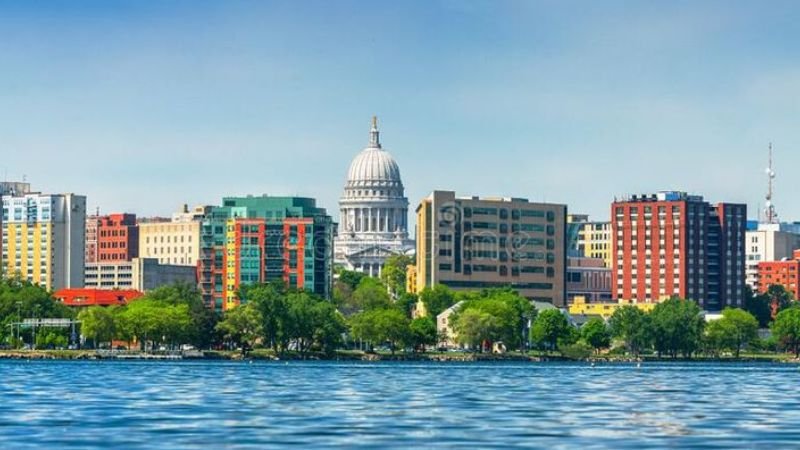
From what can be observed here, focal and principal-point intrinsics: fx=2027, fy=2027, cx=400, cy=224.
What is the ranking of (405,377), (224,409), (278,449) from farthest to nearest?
1. (405,377)
2. (224,409)
3. (278,449)

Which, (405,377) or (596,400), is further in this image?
(405,377)

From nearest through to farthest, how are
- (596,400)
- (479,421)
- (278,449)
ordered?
(278,449), (479,421), (596,400)

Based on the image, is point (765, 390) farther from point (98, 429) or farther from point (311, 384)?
point (98, 429)

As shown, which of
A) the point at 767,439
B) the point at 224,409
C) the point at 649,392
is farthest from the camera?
the point at 649,392

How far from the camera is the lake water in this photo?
228 feet

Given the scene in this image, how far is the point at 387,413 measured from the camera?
279ft

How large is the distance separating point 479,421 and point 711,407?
58.5ft

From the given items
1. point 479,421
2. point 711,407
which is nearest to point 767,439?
point 479,421

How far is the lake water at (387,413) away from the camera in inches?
2734

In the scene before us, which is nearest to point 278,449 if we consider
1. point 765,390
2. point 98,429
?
point 98,429

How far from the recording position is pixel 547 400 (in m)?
99.6

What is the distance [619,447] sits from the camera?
66812 millimetres

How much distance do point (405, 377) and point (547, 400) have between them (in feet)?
146

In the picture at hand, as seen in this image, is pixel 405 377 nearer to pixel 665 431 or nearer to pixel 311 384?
pixel 311 384
